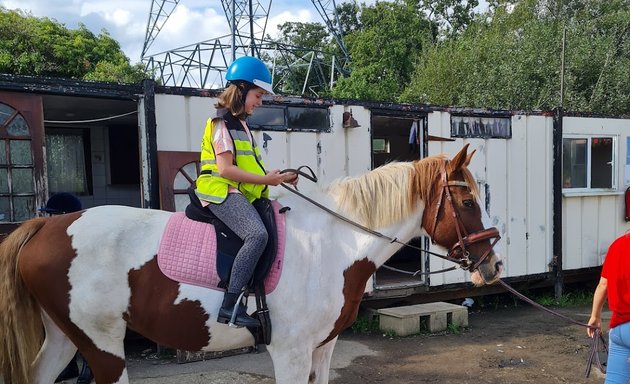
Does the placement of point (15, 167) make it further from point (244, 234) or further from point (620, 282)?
point (620, 282)

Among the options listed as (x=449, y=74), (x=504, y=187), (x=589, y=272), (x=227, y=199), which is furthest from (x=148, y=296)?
(x=449, y=74)

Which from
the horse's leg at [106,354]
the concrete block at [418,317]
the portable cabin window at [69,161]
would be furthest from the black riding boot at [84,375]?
the portable cabin window at [69,161]

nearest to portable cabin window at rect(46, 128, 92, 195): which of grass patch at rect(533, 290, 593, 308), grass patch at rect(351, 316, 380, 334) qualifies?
grass patch at rect(351, 316, 380, 334)

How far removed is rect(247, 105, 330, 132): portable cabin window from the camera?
573 cm

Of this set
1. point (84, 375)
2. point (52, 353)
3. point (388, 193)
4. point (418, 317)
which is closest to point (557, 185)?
point (418, 317)

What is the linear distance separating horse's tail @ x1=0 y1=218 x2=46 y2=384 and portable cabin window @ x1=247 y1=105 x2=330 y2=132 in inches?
125

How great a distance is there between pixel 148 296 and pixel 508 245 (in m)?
5.95

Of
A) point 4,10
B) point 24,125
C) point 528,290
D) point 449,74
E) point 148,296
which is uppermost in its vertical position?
point 4,10

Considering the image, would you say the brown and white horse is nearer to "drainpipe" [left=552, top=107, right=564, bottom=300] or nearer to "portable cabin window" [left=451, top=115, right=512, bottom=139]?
"portable cabin window" [left=451, top=115, right=512, bottom=139]

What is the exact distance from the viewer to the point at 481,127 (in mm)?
7094

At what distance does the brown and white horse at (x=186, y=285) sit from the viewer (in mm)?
2756

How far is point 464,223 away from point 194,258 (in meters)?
1.61

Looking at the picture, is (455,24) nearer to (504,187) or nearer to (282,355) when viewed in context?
(504,187)

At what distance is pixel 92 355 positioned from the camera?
9.10 ft
